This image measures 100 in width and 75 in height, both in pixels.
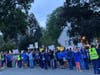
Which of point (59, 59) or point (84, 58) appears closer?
point (84, 58)

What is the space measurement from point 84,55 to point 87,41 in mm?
16219

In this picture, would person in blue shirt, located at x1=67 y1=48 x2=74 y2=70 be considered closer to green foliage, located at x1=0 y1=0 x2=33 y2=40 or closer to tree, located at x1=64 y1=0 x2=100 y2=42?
tree, located at x1=64 y1=0 x2=100 y2=42

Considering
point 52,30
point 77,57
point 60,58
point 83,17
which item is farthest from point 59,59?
point 52,30

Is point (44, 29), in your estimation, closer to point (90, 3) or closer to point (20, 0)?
point (20, 0)

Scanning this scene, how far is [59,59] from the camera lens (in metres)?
39.2

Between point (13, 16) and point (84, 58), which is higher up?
point (13, 16)

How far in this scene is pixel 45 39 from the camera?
12312 cm

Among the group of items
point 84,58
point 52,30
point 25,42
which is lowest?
point 84,58

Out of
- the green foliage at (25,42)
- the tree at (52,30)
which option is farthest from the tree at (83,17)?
the tree at (52,30)

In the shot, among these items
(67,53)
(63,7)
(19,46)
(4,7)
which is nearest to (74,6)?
(63,7)

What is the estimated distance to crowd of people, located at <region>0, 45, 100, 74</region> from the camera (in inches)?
1082

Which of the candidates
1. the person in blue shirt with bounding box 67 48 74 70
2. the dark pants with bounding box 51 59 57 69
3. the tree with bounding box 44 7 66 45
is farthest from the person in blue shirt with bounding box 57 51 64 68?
the tree with bounding box 44 7 66 45

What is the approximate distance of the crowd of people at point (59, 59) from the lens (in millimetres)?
27495

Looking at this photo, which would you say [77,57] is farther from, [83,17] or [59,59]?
[83,17]
